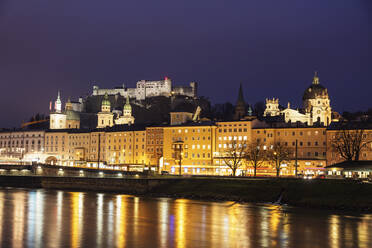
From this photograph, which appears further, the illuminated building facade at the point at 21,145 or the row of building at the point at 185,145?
the illuminated building facade at the point at 21,145

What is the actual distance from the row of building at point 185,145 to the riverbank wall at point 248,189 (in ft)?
61.7

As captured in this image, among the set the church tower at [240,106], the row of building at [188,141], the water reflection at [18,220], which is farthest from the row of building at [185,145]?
the water reflection at [18,220]

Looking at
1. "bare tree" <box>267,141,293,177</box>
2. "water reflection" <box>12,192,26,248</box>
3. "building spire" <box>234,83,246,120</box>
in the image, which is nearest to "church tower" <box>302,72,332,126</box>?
"building spire" <box>234,83,246,120</box>

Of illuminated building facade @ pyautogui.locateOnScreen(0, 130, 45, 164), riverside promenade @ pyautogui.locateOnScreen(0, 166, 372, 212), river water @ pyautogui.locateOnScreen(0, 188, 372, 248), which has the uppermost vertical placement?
illuminated building facade @ pyautogui.locateOnScreen(0, 130, 45, 164)

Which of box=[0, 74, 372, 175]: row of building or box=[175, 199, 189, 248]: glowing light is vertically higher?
box=[0, 74, 372, 175]: row of building

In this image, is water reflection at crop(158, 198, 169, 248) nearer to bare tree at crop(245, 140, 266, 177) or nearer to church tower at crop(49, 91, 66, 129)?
bare tree at crop(245, 140, 266, 177)

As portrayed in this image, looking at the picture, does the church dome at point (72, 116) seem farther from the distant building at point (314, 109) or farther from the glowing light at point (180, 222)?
the glowing light at point (180, 222)

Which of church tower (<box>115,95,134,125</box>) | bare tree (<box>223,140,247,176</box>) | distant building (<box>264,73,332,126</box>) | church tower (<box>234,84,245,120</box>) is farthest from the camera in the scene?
church tower (<box>115,95,134,125</box>)

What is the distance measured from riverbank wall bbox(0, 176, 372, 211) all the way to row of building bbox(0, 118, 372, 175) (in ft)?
61.7

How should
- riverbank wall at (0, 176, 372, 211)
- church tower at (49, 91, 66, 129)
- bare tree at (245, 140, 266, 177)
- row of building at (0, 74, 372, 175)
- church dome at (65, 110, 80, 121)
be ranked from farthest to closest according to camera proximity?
church dome at (65, 110, 80, 121) < church tower at (49, 91, 66, 129) < row of building at (0, 74, 372, 175) < bare tree at (245, 140, 266, 177) < riverbank wall at (0, 176, 372, 211)

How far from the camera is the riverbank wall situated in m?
51.0

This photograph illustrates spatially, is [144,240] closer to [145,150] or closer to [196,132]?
[196,132]

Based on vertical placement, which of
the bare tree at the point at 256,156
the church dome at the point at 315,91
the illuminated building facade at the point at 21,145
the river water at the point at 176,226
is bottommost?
the river water at the point at 176,226

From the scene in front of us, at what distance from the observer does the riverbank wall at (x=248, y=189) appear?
51.0 meters
